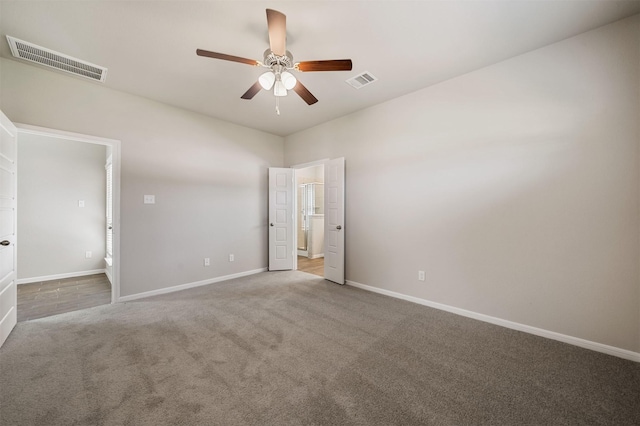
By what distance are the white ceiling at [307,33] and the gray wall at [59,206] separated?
98.9 inches

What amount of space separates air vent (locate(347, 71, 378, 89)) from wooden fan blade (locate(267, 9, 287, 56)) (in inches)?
46.7

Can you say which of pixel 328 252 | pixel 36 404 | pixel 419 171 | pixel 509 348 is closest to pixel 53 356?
pixel 36 404

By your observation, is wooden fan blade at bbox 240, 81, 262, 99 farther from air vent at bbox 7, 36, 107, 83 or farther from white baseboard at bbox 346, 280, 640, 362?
white baseboard at bbox 346, 280, 640, 362

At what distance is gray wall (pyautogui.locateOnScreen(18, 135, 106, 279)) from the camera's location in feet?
13.4

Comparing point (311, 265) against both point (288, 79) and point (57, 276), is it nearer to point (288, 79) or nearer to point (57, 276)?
point (288, 79)

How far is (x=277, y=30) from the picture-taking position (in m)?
1.82

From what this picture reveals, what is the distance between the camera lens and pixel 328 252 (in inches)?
171

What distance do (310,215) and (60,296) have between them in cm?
474

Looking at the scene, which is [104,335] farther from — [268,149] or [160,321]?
[268,149]

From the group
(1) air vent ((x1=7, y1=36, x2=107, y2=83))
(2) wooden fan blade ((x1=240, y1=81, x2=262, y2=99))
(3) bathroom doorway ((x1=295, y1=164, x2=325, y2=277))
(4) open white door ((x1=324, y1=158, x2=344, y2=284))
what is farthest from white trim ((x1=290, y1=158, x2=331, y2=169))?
(1) air vent ((x1=7, y1=36, x2=107, y2=83))

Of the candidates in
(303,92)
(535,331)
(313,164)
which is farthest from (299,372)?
(313,164)

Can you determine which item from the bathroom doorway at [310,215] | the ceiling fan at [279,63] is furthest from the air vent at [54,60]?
the bathroom doorway at [310,215]

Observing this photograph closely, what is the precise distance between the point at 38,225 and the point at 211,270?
3136 mm

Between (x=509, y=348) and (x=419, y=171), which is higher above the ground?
(x=419, y=171)
